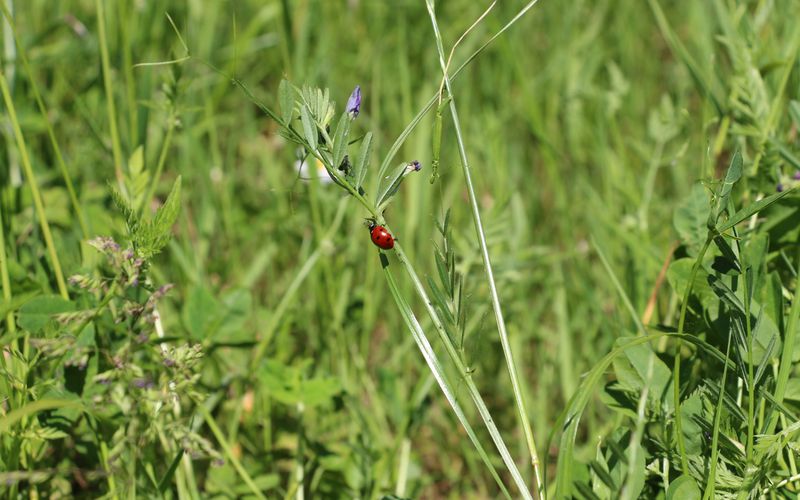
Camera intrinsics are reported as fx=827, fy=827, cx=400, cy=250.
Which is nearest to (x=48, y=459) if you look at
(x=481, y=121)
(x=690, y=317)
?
(x=690, y=317)

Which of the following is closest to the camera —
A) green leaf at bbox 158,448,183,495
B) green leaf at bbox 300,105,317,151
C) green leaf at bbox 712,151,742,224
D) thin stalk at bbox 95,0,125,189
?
green leaf at bbox 712,151,742,224

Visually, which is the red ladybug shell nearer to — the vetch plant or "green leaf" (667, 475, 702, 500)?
the vetch plant

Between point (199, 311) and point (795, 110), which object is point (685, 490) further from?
point (199, 311)

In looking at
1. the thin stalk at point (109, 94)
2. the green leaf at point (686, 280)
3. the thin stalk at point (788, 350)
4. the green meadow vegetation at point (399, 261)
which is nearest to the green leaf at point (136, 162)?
the green meadow vegetation at point (399, 261)

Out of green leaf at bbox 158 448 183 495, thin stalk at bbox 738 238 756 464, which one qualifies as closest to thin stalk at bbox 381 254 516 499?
thin stalk at bbox 738 238 756 464

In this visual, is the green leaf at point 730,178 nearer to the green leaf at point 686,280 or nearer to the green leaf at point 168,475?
the green leaf at point 686,280

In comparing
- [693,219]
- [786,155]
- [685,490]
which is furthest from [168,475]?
[786,155]

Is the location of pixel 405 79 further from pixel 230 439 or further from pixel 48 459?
pixel 48 459
